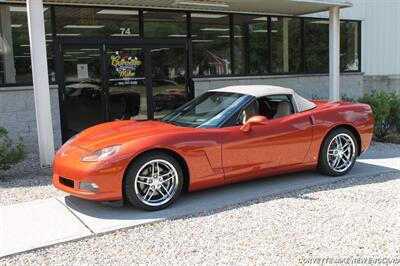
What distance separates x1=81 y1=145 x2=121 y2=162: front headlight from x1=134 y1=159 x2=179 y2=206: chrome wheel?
0.35 m

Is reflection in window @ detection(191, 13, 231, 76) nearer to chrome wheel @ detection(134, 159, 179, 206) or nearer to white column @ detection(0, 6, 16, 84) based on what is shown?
white column @ detection(0, 6, 16, 84)

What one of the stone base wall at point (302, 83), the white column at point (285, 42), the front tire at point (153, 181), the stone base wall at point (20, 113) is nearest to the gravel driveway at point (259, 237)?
the front tire at point (153, 181)

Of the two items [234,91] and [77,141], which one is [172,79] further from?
[77,141]

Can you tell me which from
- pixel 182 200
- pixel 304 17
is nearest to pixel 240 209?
pixel 182 200

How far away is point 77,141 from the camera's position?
5.45 meters

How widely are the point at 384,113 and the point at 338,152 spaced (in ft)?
13.4

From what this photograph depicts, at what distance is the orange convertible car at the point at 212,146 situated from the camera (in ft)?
15.9

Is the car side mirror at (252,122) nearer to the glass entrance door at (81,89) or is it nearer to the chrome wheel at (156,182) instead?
the chrome wheel at (156,182)

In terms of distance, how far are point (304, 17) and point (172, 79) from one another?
15.4ft

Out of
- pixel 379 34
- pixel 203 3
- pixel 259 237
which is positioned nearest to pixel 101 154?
pixel 259 237

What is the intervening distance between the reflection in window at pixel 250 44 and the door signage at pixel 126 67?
2889 mm

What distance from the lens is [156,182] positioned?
5000 mm

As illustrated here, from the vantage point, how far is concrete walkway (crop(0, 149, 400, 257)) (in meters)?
4.32

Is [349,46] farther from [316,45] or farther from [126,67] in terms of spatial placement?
[126,67]
